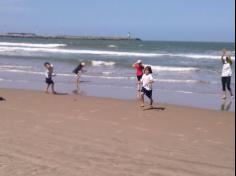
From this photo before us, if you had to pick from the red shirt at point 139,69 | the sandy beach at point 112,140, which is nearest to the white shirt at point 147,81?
the sandy beach at point 112,140

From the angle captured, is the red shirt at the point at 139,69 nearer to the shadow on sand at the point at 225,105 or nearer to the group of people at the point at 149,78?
the group of people at the point at 149,78

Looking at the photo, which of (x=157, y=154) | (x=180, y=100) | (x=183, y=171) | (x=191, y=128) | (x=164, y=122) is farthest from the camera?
(x=180, y=100)

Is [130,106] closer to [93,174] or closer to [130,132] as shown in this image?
[130,132]

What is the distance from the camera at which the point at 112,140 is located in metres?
7.48

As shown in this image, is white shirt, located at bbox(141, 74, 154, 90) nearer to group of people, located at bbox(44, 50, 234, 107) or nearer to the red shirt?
group of people, located at bbox(44, 50, 234, 107)

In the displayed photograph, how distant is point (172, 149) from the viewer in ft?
22.9

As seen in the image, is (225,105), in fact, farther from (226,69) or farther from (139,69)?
(139,69)

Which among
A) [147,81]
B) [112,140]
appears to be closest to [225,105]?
[147,81]

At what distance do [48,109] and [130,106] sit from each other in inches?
80.4

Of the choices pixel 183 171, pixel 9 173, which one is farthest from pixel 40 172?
pixel 183 171

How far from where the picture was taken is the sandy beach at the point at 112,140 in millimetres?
5723

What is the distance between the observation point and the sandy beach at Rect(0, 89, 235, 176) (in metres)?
5.72

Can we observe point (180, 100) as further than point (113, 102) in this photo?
Yes

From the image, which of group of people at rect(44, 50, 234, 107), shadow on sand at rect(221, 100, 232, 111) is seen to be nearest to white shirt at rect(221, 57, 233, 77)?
group of people at rect(44, 50, 234, 107)
